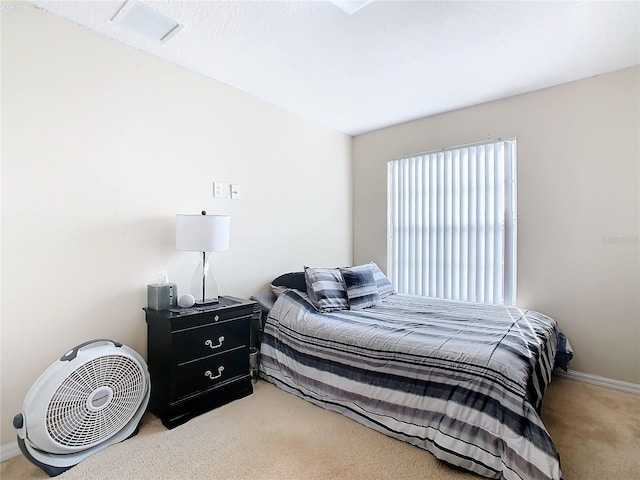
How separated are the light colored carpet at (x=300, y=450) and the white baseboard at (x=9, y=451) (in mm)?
38

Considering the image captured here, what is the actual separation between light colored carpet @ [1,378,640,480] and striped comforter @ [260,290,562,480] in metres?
0.13

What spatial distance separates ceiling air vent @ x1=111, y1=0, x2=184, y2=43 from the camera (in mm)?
1827

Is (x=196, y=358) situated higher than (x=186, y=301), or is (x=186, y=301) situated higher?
(x=186, y=301)

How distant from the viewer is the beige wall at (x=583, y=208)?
8.20 feet

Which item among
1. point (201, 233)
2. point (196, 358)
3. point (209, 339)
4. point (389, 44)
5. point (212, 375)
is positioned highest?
point (389, 44)

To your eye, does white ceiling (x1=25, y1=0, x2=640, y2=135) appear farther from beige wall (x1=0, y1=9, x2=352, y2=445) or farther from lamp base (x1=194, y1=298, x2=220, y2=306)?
lamp base (x1=194, y1=298, x2=220, y2=306)

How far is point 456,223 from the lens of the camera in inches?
131

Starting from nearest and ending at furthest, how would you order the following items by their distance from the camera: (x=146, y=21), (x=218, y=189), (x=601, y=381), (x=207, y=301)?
(x=146, y=21)
(x=207, y=301)
(x=601, y=381)
(x=218, y=189)

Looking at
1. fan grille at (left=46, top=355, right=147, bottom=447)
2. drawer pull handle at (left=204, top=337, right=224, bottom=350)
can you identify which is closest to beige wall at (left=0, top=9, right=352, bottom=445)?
fan grille at (left=46, top=355, right=147, bottom=447)

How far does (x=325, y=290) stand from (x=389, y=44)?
6.13 ft

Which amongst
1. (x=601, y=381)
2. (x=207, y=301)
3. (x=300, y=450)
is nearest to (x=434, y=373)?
(x=300, y=450)

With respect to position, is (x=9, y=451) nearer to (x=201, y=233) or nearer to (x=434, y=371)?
(x=201, y=233)

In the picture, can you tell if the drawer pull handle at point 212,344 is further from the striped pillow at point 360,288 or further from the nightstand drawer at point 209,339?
the striped pillow at point 360,288

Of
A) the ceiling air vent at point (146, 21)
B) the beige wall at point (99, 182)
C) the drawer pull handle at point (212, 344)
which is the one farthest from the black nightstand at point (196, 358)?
the ceiling air vent at point (146, 21)
